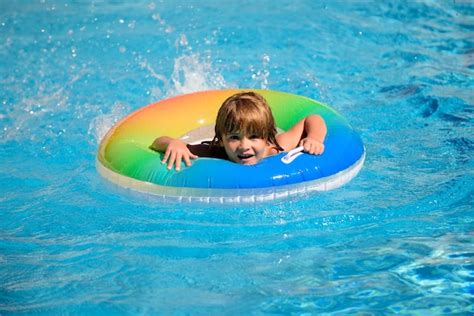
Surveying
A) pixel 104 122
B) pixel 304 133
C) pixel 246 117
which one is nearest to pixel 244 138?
pixel 246 117

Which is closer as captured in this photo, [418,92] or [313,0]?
[418,92]

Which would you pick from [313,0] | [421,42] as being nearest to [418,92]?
[421,42]

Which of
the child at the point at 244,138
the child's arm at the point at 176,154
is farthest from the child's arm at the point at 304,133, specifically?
the child's arm at the point at 176,154

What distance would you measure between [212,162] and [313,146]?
614mm

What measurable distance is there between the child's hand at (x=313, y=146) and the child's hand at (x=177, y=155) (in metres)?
0.67

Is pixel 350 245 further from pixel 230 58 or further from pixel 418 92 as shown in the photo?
pixel 230 58

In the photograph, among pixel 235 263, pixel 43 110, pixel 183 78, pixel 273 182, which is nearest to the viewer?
pixel 235 263

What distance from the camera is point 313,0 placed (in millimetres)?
9383

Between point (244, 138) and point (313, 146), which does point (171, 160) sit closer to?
point (244, 138)

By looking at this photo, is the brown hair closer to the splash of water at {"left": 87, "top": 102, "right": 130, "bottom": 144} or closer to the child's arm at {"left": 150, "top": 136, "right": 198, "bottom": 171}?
the child's arm at {"left": 150, "top": 136, "right": 198, "bottom": 171}

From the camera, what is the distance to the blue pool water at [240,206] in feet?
12.8

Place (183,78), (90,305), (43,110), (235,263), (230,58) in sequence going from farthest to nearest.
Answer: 1. (230,58)
2. (183,78)
3. (43,110)
4. (235,263)
5. (90,305)

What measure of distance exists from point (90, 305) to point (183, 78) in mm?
4079

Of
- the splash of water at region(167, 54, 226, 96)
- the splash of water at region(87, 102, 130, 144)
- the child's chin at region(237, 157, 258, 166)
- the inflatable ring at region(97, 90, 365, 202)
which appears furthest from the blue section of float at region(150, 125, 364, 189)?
the splash of water at region(167, 54, 226, 96)
